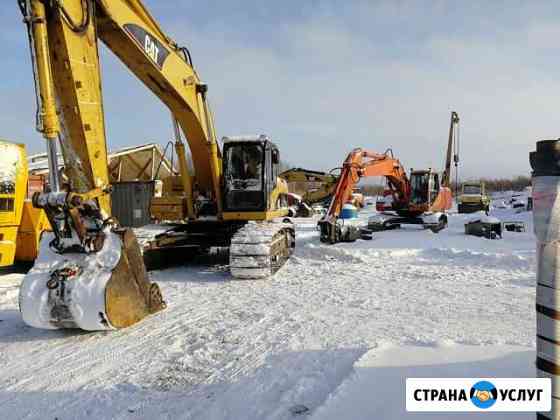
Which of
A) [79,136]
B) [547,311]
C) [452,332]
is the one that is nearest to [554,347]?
[547,311]

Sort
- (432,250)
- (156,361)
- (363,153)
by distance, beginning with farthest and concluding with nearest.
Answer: (363,153) → (432,250) → (156,361)

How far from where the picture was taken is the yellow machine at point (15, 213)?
A: 318 inches

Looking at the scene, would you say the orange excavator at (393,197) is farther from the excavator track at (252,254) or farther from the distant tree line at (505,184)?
the distant tree line at (505,184)

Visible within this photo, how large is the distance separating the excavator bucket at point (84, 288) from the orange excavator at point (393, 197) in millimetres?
7623

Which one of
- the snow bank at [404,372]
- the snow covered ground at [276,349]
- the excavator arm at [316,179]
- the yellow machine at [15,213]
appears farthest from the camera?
the excavator arm at [316,179]

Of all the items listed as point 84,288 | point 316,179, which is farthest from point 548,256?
point 316,179

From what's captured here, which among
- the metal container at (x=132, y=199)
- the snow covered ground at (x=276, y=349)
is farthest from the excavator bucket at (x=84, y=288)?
the metal container at (x=132, y=199)

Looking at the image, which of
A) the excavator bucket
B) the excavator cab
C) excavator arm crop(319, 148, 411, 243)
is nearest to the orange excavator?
excavator arm crop(319, 148, 411, 243)

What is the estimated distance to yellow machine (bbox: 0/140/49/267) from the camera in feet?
26.5

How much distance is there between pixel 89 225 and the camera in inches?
198

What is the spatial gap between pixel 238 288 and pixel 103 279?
291 cm

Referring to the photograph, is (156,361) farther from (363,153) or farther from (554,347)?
(363,153)

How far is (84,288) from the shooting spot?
4543 mm

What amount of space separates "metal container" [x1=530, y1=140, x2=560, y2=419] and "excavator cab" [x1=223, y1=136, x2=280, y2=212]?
277 inches
